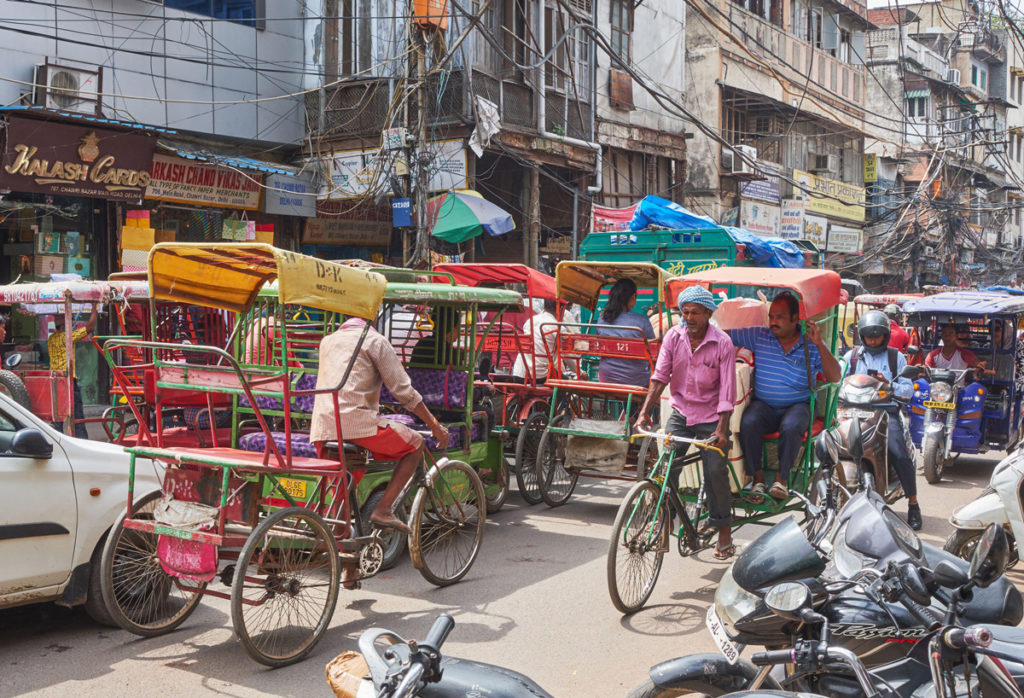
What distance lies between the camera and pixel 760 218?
27500 mm

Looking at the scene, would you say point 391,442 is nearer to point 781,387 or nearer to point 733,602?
point 781,387

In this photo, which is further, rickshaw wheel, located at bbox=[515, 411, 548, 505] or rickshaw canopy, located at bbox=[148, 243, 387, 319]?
rickshaw wheel, located at bbox=[515, 411, 548, 505]

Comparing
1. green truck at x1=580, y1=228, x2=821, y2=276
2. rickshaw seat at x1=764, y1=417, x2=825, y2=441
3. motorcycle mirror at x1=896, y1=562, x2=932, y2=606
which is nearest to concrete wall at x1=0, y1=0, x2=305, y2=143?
green truck at x1=580, y1=228, x2=821, y2=276

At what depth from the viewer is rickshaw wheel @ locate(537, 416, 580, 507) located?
9.05 m

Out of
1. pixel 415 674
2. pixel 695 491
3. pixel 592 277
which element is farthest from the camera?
pixel 592 277

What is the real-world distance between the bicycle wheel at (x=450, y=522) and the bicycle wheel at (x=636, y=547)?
3.82 ft

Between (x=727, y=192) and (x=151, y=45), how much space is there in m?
15.2

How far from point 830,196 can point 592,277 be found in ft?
71.6

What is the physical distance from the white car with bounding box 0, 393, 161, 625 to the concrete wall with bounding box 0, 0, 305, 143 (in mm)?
9382

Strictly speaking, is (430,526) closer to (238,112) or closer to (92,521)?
(92,521)

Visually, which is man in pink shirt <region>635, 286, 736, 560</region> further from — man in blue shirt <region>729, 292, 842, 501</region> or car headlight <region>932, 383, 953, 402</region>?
car headlight <region>932, 383, 953, 402</region>

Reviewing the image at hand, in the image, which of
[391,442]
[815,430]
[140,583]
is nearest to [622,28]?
[815,430]

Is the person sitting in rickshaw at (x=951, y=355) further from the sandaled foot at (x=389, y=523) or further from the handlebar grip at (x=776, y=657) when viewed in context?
the handlebar grip at (x=776, y=657)

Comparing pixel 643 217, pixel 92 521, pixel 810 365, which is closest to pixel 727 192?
pixel 643 217
